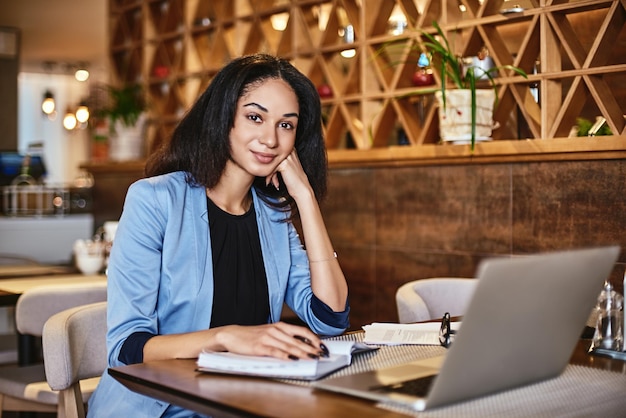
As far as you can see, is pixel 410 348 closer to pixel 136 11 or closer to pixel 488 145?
pixel 488 145

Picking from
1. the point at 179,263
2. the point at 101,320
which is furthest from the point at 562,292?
the point at 101,320

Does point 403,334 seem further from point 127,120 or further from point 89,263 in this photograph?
point 127,120

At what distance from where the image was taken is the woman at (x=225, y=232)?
186 cm

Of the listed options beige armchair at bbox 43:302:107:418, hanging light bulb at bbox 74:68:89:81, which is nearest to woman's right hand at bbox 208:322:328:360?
beige armchair at bbox 43:302:107:418

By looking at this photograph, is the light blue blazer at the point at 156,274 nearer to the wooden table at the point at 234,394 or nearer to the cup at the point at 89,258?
the wooden table at the point at 234,394

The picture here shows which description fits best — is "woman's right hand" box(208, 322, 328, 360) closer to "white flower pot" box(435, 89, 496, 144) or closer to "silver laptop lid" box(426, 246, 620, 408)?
"silver laptop lid" box(426, 246, 620, 408)

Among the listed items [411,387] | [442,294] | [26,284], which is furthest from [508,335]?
[26,284]

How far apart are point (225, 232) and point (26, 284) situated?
5.37ft

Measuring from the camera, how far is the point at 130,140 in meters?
5.08

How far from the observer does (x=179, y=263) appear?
6.33 feet

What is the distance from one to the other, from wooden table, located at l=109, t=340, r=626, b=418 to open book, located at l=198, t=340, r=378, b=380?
0.02 meters

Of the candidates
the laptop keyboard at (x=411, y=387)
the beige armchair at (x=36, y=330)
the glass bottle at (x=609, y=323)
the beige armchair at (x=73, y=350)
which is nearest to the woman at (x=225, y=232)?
the beige armchair at (x=73, y=350)

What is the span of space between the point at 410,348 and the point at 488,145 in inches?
61.6

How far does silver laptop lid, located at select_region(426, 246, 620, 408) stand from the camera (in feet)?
3.95
